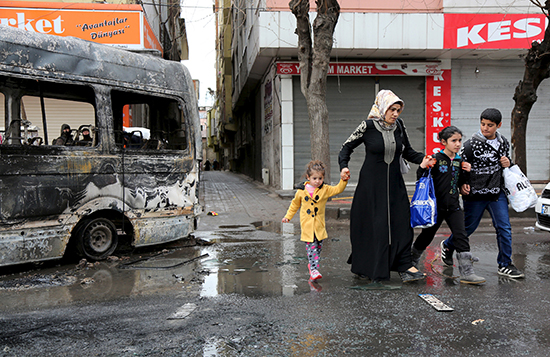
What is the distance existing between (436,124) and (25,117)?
13814 mm

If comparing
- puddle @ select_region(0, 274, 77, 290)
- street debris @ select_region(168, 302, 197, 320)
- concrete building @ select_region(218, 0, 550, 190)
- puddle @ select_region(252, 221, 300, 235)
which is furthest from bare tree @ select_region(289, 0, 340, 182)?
street debris @ select_region(168, 302, 197, 320)

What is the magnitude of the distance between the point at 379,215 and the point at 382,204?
0.38ft

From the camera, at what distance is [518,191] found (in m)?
4.71

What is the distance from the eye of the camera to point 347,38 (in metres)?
14.0

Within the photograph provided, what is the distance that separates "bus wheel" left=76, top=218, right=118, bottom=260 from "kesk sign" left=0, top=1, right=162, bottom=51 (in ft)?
24.6

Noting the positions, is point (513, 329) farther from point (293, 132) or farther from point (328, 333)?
point (293, 132)

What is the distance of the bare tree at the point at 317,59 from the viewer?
10148 mm

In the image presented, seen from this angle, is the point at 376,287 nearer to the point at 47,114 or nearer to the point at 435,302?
the point at 435,302

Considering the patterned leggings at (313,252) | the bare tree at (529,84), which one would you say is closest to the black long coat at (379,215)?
the patterned leggings at (313,252)

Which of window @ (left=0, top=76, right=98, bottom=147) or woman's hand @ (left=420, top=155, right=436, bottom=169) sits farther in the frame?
window @ (left=0, top=76, right=98, bottom=147)

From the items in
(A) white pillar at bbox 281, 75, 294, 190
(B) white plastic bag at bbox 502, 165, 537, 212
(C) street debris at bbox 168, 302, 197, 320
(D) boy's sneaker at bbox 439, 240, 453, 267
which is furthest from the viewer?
(A) white pillar at bbox 281, 75, 294, 190

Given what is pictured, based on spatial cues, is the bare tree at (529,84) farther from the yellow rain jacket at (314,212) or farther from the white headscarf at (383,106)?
the yellow rain jacket at (314,212)

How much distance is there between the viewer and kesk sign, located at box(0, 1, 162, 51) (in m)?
11.5

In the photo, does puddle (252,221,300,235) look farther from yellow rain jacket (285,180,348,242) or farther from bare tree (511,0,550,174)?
bare tree (511,0,550,174)
